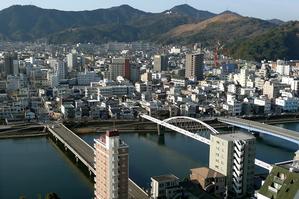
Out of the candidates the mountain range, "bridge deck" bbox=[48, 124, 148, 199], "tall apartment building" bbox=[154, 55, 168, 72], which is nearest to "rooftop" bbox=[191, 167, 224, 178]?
"bridge deck" bbox=[48, 124, 148, 199]

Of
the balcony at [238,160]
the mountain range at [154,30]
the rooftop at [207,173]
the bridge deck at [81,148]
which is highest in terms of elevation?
the mountain range at [154,30]

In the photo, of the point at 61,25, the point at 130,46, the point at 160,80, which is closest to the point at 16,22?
the point at 61,25

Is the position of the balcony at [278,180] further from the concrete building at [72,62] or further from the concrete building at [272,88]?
the concrete building at [72,62]

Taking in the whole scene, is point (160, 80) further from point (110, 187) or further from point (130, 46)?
point (130, 46)

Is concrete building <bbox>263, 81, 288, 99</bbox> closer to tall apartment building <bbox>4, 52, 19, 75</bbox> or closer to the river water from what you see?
the river water

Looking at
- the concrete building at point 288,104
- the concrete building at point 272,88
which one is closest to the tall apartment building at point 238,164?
the concrete building at point 288,104

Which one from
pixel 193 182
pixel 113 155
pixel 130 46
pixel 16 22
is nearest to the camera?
pixel 113 155

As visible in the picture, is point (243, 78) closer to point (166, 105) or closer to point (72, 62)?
point (166, 105)
